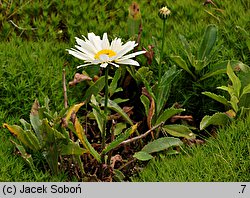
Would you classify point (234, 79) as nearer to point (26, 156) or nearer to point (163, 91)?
point (163, 91)

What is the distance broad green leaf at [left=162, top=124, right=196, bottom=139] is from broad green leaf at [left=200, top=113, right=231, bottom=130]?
3.3 inches

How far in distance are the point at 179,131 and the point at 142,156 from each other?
30cm

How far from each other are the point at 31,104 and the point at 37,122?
0.30 m

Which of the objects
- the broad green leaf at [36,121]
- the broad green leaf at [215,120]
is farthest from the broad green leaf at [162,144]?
the broad green leaf at [36,121]

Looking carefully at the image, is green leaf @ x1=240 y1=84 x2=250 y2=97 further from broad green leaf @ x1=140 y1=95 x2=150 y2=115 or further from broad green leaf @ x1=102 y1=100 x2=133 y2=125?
broad green leaf @ x1=102 y1=100 x2=133 y2=125

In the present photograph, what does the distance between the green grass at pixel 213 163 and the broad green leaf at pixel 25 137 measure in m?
0.46

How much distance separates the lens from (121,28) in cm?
350

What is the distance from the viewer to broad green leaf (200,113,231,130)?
286 centimetres

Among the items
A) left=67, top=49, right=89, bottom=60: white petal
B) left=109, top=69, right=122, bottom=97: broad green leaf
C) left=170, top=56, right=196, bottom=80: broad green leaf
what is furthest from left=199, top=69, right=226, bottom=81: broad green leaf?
left=67, top=49, right=89, bottom=60: white petal

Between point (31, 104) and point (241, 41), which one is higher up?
point (241, 41)

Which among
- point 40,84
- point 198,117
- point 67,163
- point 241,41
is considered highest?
point 241,41

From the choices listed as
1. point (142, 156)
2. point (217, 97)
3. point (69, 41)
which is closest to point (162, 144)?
point (142, 156)
